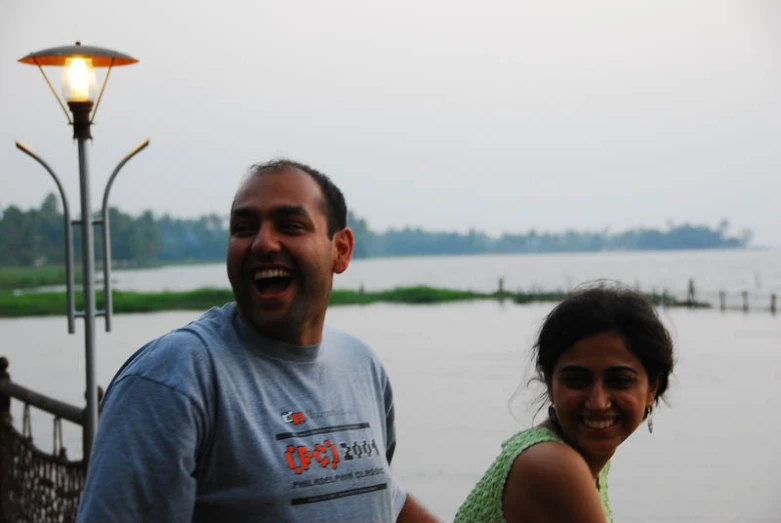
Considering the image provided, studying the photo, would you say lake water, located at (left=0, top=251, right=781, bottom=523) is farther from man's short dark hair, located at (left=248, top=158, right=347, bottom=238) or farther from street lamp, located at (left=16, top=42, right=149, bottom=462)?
street lamp, located at (left=16, top=42, right=149, bottom=462)

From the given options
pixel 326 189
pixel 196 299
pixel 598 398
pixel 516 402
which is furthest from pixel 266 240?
pixel 196 299

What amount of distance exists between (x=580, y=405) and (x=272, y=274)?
70 centimetres

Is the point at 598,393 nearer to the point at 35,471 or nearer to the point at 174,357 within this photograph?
the point at 174,357

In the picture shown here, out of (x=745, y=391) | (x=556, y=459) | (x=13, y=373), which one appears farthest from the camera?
(x=13, y=373)

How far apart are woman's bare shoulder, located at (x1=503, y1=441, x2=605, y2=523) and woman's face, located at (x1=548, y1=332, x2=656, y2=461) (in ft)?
0.24

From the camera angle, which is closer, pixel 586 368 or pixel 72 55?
pixel 586 368

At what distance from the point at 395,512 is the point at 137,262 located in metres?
97.6

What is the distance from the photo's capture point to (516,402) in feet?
90.4

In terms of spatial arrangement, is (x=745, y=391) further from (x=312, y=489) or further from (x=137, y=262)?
(x=137, y=262)

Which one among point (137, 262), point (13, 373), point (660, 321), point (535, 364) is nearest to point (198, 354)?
point (535, 364)

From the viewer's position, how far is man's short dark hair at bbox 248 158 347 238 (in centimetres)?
224

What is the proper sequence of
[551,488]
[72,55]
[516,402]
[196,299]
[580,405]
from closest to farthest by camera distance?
1. [551,488]
2. [580,405]
3. [72,55]
4. [516,402]
5. [196,299]

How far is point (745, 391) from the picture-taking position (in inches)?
1257

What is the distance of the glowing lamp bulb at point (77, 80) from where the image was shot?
17.6 ft
